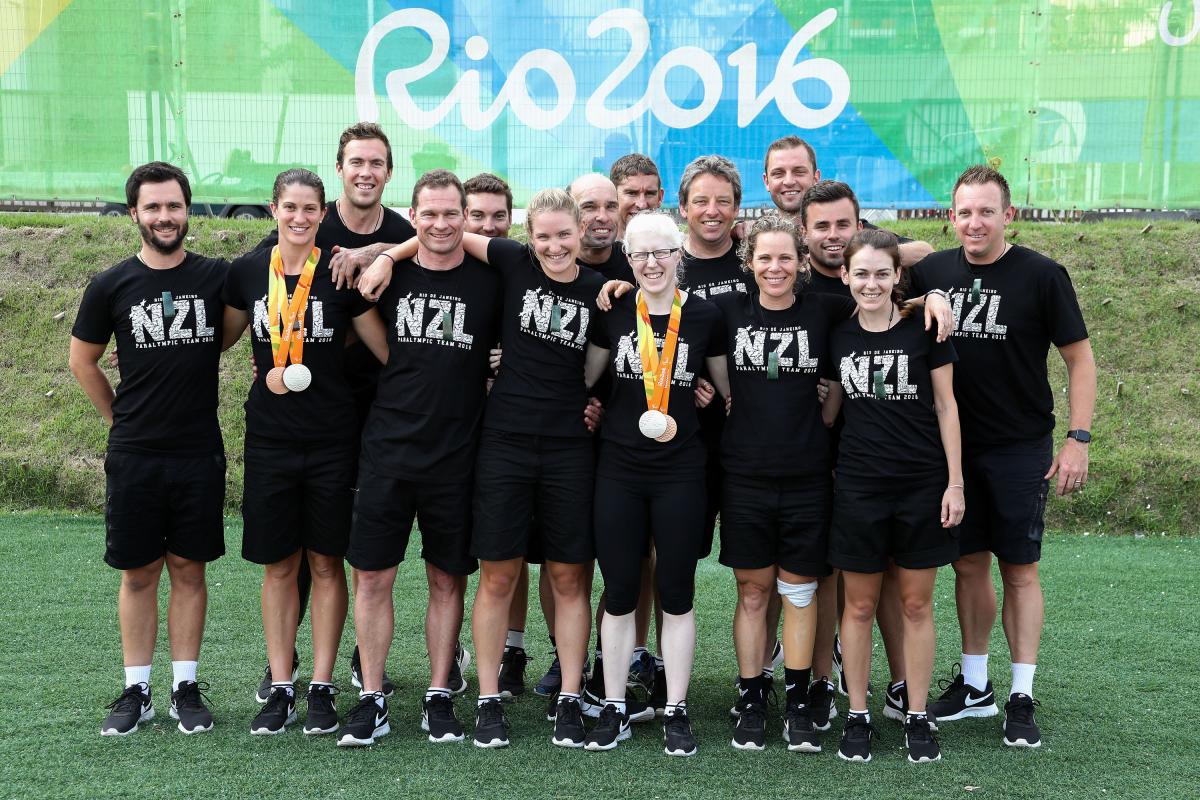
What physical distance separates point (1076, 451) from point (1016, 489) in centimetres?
27

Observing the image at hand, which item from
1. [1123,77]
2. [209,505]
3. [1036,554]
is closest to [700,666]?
[1036,554]

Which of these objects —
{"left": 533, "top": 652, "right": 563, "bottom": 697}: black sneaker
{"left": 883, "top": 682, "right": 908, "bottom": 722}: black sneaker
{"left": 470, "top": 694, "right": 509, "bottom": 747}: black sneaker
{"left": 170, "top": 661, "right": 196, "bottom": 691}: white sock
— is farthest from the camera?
{"left": 533, "top": 652, "right": 563, "bottom": 697}: black sneaker

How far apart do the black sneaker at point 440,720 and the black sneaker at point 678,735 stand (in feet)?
2.40

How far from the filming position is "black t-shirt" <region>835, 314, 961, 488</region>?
372 cm

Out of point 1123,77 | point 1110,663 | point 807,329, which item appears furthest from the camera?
point 1123,77

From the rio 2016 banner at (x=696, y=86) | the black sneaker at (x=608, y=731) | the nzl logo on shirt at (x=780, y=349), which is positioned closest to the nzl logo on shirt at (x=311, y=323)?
the nzl logo on shirt at (x=780, y=349)

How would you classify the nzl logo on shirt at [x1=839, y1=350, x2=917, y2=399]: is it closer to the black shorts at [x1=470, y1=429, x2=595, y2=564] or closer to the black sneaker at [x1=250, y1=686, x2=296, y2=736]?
the black shorts at [x1=470, y1=429, x2=595, y2=564]

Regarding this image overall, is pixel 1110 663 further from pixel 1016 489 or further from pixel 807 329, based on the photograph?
pixel 807 329

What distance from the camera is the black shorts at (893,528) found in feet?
12.2

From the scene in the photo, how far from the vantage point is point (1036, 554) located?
159 inches

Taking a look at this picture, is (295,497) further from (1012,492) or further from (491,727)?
(1012,492)

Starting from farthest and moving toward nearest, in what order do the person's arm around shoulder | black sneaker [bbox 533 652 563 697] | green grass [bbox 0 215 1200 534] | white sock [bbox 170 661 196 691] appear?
green grass [bbox 0 215 1200 534] → black sneaker [bbox 533 652 563 697] → white sock [bbox 170 661 196 691] → the person's arm around shoulder

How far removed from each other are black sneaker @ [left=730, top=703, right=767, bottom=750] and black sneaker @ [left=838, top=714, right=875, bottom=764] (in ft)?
0.90

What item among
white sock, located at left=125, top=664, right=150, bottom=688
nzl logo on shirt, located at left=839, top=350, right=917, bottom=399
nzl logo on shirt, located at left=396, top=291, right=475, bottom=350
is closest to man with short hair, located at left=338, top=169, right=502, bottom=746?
nzl logo on shirt, located at left=396, top=291, right=475, bottom=350
